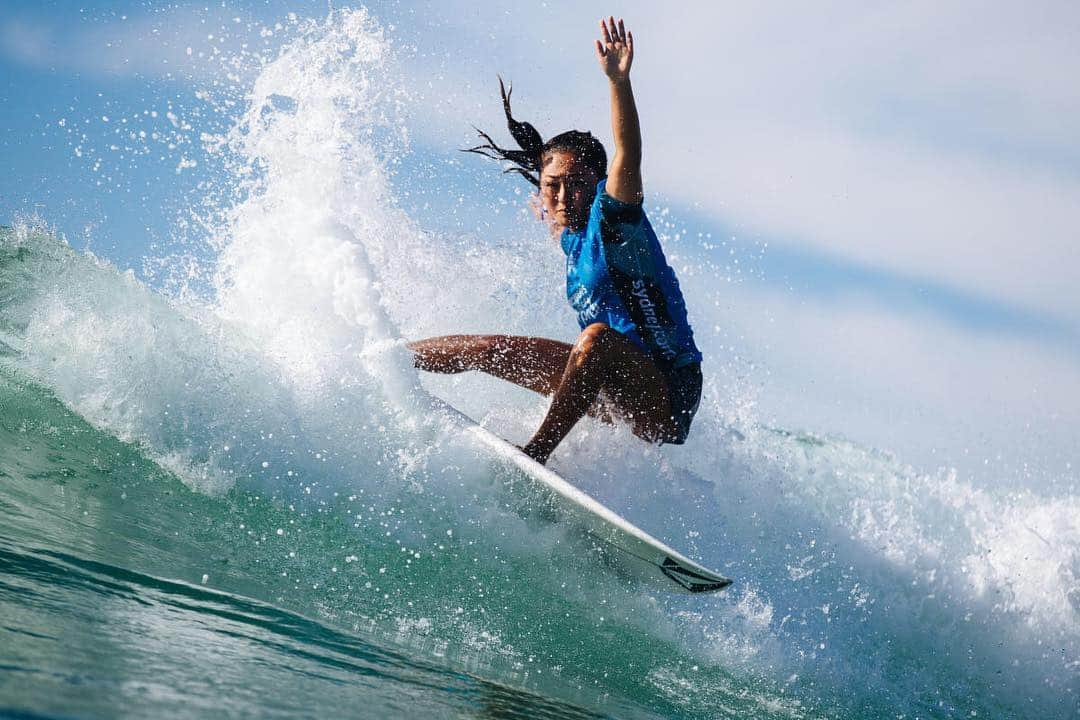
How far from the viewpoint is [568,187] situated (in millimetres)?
4723

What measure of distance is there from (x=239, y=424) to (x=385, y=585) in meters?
1.48

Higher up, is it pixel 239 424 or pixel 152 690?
pixel 239 424

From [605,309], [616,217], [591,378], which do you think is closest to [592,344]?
[591,378]

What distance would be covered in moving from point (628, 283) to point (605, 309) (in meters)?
0.22

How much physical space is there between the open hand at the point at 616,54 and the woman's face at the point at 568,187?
681 millimetres

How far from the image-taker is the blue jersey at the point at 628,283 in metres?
4.49

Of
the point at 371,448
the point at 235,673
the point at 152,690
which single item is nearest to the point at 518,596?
the point at 371,448

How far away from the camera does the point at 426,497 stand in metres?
4.60

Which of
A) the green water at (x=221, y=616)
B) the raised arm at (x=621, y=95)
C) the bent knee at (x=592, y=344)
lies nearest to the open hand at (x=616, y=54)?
the raised arm at (x=621, y=95)

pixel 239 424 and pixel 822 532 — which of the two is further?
pixel 822 532

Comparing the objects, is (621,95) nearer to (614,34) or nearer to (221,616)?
(614,34)

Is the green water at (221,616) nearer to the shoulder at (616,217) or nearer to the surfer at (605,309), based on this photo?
the surfer at (605,309)

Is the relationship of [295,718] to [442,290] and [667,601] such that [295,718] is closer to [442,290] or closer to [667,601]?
[667,601]

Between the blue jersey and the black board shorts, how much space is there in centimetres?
5
